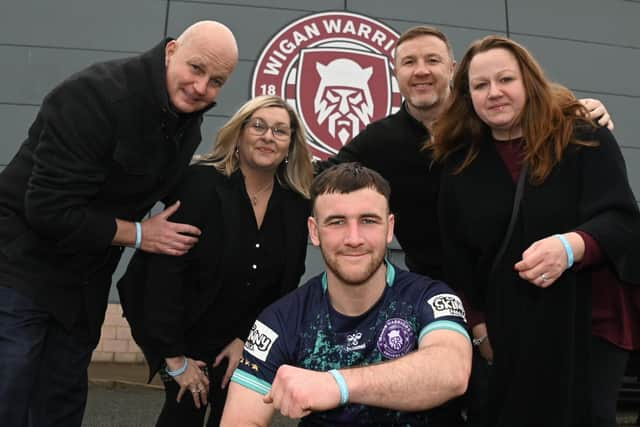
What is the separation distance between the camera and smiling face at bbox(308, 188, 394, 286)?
2154 millimetres

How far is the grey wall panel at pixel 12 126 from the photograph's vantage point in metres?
6.95

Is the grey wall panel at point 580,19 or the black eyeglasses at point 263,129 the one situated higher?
the grey wall panel at point 580,19

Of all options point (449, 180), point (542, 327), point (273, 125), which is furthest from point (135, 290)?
point (542, 327)

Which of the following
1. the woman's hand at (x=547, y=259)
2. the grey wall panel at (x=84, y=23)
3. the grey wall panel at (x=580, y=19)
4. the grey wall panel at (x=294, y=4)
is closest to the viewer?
the woman's hand at (x=547, y=259)

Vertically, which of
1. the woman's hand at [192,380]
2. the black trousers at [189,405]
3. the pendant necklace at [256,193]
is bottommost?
Result: the black trousers at [189,405]

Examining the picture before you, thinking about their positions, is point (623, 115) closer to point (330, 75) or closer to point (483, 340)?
point (330, 75)

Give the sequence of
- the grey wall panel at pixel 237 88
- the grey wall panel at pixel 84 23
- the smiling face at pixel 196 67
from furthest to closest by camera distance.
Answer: the grey wall panel at pixel 237 88 < the grey wall panel at pixel 84 23 < the smiling face at pixel 196 67

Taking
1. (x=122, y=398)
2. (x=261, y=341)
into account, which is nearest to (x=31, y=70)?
(x=122, y=398)

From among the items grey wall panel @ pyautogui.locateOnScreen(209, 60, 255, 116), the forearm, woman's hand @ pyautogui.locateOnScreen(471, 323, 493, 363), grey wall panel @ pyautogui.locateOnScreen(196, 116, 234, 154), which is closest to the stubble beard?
the forearm

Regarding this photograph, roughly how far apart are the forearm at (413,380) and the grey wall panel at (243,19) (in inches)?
229

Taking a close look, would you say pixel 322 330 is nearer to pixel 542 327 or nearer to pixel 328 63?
pixel 542 327

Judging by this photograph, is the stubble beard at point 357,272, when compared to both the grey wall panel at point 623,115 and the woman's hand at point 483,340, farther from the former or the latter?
the grey wall panel at point 623,115

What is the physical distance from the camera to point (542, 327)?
2.16 meters

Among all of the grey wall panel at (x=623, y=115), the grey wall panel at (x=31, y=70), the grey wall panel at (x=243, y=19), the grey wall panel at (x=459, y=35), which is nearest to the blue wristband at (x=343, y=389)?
the grey wall panel at (x=243, y=19)
